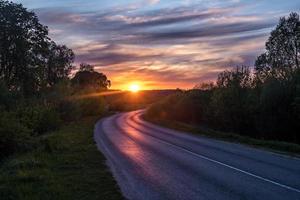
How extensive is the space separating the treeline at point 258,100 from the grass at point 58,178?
701 inches

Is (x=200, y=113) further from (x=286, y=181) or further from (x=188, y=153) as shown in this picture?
(x=286, y=181)

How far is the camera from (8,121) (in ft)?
82.2

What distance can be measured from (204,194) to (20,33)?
5365 centimetres

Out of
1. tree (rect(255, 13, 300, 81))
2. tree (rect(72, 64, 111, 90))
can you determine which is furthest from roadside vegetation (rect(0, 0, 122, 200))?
tree (rect(72, 64, 111, 90))

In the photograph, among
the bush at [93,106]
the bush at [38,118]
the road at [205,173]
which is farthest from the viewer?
the bush at [93,106]

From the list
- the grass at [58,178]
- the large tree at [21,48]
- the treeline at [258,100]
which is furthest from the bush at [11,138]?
the large tree at [21,48]

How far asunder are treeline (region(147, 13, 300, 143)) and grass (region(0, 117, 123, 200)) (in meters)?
17.8

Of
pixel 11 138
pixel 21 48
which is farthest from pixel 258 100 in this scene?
pixel 21 48

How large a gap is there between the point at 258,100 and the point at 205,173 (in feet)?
85.4

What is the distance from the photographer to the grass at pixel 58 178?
13211 millimetres

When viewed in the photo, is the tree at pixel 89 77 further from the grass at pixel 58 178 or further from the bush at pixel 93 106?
the grass at pixel 58 178

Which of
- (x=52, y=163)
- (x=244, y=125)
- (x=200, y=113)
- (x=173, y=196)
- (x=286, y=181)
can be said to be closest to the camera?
(x=173, y=196)

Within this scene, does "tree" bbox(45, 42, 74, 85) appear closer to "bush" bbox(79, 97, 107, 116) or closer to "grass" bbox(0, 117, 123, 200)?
"bush" bbox(79, 97, 107, 116)

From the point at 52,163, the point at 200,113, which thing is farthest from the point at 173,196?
the point at 200,113
